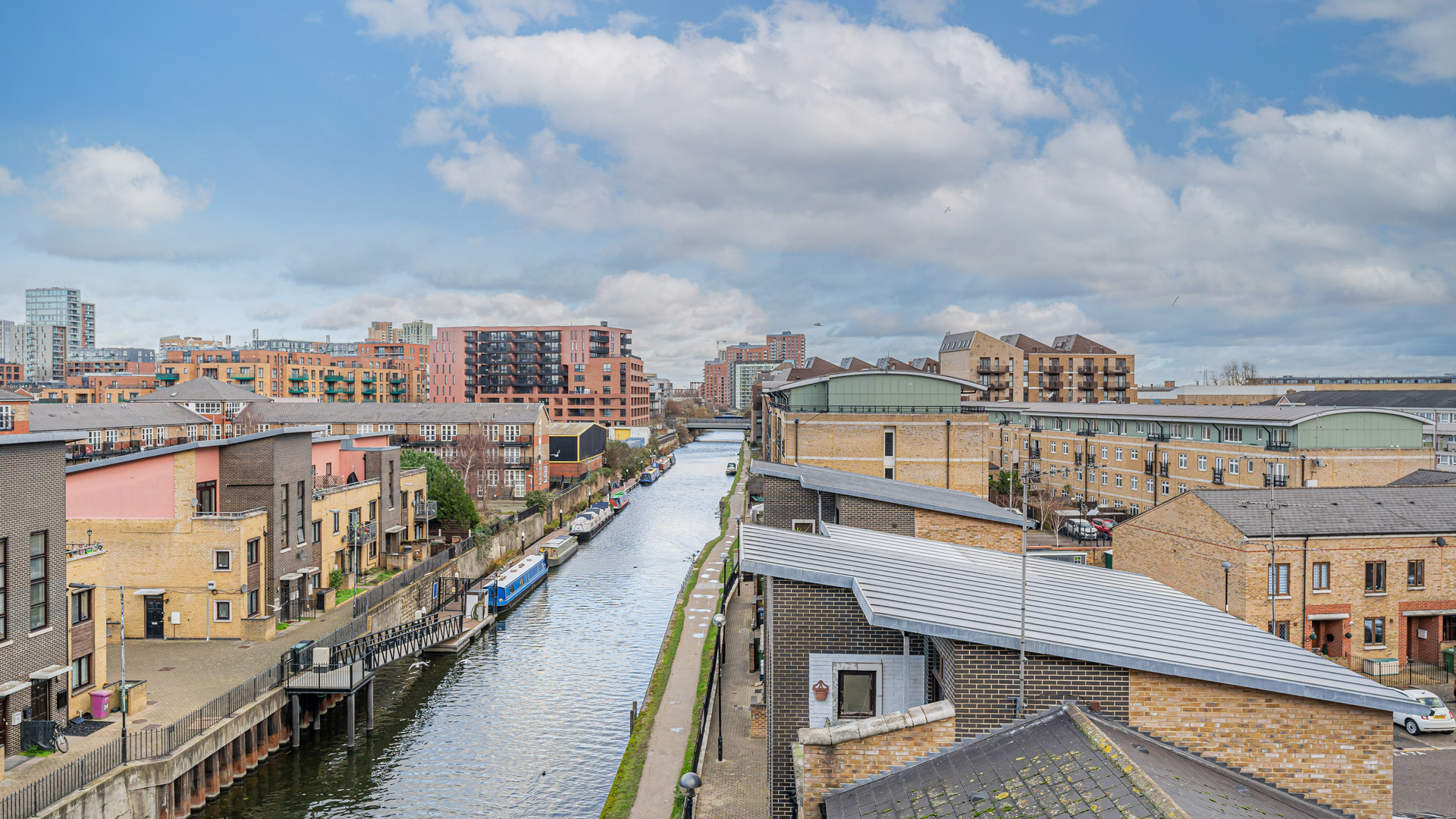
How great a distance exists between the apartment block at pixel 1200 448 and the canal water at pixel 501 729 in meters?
24.5

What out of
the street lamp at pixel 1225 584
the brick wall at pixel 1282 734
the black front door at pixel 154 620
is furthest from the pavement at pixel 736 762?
the black front door at pixel 154 620

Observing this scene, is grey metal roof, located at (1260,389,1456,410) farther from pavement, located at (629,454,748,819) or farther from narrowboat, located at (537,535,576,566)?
narrowboat, located at (537,535,576,566)

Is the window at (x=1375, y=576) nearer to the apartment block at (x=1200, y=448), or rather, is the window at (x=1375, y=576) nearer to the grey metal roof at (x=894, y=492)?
the apartment block at (x=1200, y=448)

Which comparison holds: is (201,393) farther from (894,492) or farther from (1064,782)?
(1064,782)

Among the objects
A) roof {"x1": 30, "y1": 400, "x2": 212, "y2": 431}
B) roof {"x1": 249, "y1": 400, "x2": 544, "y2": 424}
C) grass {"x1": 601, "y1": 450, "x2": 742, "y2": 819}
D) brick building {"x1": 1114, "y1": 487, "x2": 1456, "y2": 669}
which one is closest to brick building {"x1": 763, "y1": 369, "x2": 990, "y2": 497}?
grass {"x1": 601, "y1": 450, "x2": 742, "y2": 819}

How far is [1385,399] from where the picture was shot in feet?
245

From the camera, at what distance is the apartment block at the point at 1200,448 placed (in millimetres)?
44438

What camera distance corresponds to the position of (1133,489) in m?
59.2

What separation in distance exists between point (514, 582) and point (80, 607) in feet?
76.0

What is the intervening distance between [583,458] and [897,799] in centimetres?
8296

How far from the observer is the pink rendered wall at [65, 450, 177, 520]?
29.5m

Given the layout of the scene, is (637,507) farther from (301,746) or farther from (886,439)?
(301,746)

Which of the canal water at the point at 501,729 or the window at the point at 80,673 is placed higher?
the window at the point at 80,673

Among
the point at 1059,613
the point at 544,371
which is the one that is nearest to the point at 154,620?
the point at 1059,613
